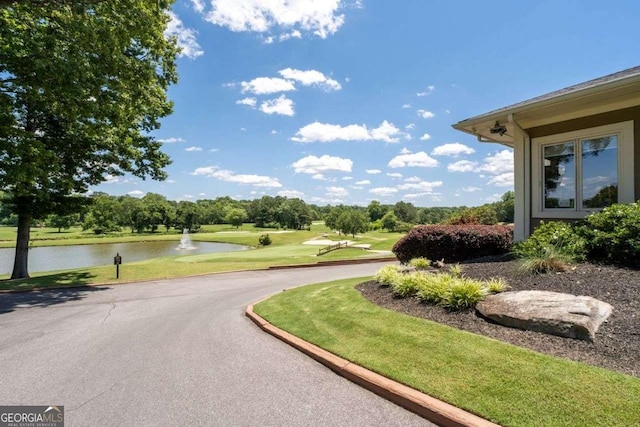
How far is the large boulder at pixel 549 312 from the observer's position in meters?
3.48

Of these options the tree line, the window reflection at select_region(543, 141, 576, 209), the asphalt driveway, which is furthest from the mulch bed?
the tree line

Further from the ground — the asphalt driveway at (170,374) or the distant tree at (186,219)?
the distant tree at (186,219)

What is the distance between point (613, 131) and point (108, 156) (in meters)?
16.2

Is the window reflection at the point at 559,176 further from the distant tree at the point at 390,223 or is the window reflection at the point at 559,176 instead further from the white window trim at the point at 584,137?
the distant tree at the point at 390,223

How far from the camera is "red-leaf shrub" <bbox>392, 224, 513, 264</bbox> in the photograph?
930 cm

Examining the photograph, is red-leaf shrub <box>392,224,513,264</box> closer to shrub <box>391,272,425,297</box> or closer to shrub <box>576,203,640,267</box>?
shrub <box>576,203,640,267</box>

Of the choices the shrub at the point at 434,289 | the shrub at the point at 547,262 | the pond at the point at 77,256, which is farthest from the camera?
the pond at the point at 77,256

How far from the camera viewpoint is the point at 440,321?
4.46 m

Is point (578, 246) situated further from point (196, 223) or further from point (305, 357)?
point (196, 223)

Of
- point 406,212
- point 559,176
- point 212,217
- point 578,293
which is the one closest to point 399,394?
point 578,293

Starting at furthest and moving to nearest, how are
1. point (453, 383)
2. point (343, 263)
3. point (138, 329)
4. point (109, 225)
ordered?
point (109, 225) → point (343, 263) → point (138, 329) → point (453, 383)

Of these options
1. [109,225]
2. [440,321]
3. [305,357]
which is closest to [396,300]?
[440,321]

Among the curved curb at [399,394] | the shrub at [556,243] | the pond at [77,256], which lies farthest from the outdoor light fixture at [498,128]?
the pond at [77,256]

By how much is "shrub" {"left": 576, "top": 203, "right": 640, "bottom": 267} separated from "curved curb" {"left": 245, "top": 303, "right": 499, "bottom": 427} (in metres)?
4.70
